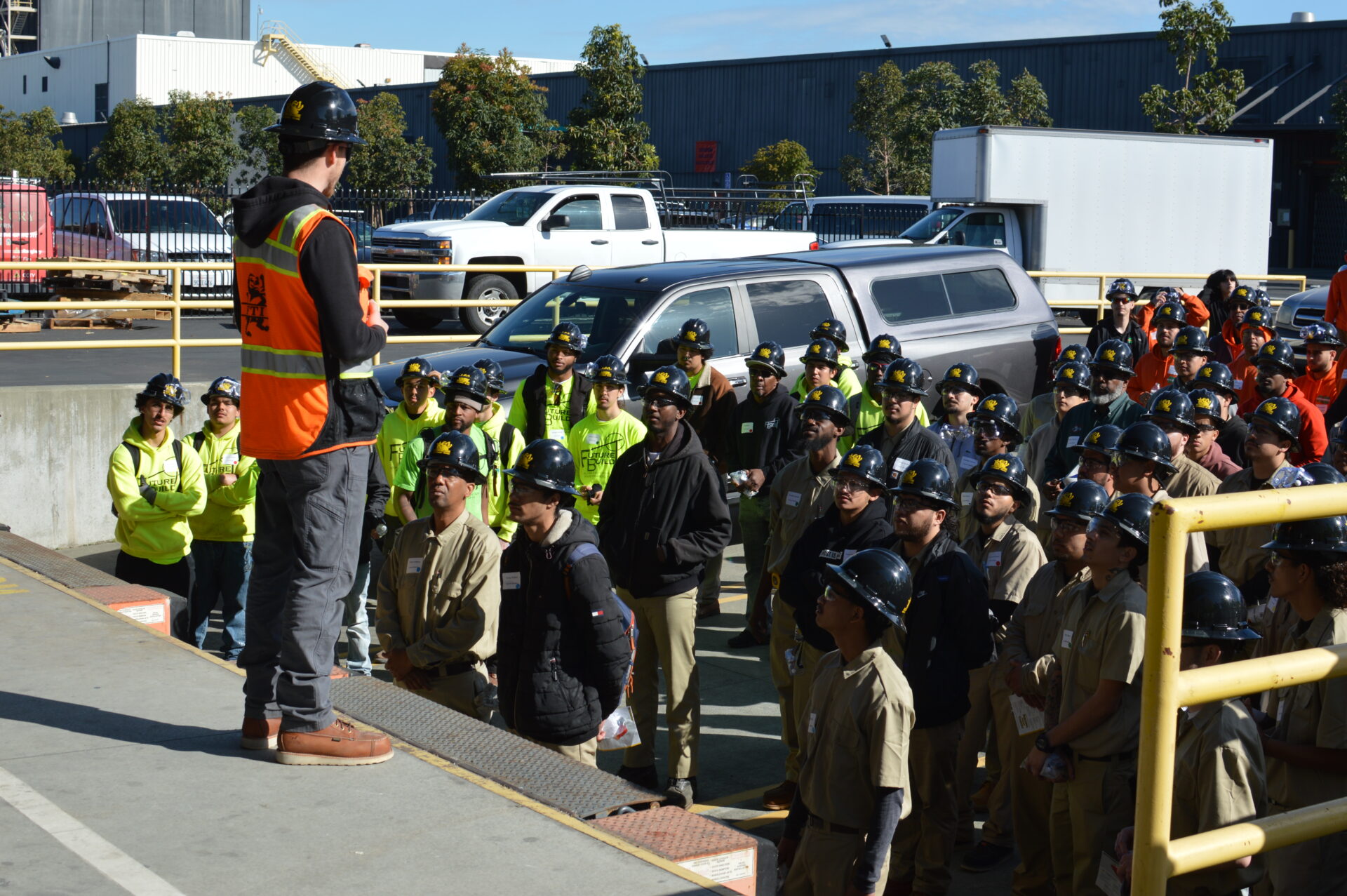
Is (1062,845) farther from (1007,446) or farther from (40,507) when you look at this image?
(40,507)

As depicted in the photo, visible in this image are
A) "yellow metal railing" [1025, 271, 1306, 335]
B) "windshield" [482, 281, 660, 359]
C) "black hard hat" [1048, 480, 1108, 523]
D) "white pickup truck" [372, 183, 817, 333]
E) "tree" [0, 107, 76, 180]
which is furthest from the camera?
"tree" [0, 107, 76, 180]

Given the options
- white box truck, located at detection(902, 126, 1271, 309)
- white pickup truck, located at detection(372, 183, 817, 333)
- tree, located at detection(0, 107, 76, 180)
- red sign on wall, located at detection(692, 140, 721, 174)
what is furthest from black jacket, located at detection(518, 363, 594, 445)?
red sign on wall, located at detection(692, 140, 721, 174)

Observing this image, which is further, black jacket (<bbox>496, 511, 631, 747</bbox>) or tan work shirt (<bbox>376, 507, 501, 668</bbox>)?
tan work shirt (<bbox>376, 507, 501, 668</bbox>)

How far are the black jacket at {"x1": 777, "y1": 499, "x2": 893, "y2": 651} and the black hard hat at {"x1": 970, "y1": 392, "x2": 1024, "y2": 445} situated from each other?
153 centimetres

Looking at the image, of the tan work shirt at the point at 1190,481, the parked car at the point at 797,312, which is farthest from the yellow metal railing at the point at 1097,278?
the tan work shirt at the point at 1190,481

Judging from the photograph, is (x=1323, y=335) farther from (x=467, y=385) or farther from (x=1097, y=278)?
(x=1097, y=278)

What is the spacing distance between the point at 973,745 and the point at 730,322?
207 inches

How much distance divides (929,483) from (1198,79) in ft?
115

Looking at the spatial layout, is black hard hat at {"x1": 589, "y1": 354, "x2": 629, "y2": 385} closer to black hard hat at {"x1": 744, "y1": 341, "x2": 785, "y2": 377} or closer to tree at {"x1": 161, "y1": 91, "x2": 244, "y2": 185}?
black hard hat at {"x1": 744, "y1": 341, "x2": 785, "y2": 377}

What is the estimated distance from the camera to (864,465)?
21.7 ft

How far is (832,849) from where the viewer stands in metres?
4.67

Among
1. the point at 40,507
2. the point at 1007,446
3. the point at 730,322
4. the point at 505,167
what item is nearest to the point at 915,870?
the point at 1007,446

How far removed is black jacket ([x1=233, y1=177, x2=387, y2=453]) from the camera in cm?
426

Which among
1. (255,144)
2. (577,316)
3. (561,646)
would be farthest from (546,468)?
(255,144)
